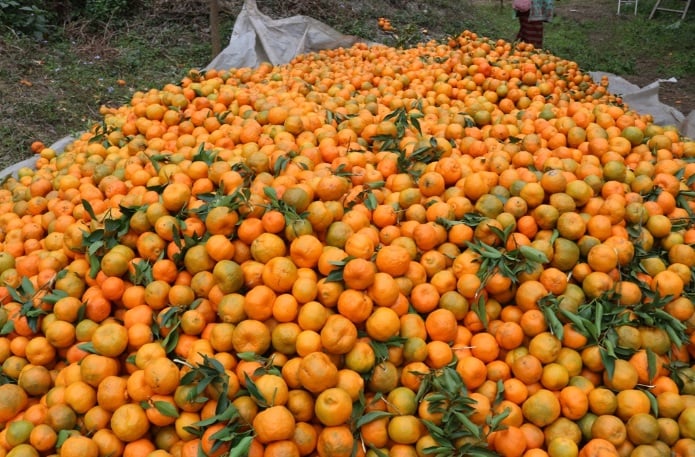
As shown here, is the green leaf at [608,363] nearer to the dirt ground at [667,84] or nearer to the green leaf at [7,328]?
the green leaf at [7,328]

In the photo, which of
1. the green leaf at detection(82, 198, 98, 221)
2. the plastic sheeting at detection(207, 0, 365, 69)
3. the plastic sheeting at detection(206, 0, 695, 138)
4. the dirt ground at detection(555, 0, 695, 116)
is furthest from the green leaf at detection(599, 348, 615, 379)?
the dirt ground at detection(555, 0, 695, 116)

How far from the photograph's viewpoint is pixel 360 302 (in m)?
2.16

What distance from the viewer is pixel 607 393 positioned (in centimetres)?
207

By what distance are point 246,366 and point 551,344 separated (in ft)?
4.41

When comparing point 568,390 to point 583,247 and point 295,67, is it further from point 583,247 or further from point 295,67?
point 295,67

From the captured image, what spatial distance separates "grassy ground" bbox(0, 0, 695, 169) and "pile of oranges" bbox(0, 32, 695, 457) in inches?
142

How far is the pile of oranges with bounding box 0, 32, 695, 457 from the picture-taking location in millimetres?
2000

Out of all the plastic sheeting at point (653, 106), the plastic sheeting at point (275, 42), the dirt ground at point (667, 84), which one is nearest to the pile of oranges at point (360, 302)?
the plastic sheeting at point (653, 106)

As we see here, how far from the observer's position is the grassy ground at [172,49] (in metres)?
7.04

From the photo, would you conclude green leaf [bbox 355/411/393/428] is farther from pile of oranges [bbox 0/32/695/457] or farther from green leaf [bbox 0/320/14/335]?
green leaf [bbox 0/320/14/335]

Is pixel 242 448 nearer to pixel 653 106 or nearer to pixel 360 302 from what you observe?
pixel 360 302

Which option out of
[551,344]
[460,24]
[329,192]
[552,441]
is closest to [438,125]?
[329,192]

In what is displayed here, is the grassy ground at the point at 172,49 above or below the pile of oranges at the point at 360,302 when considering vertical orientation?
below

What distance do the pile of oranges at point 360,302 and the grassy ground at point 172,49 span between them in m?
3.61
